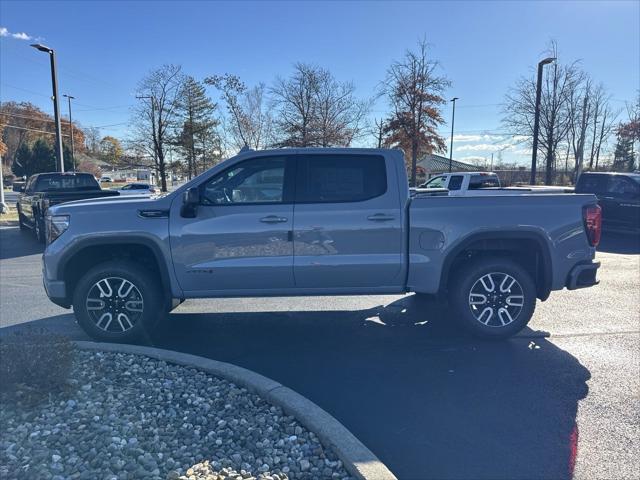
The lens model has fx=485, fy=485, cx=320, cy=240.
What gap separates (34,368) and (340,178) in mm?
3203

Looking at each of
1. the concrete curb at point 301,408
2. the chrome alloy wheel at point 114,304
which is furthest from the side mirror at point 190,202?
the concrete curb at point 301,408

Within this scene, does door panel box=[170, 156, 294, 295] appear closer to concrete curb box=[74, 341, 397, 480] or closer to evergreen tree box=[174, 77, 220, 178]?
concrete curb box=[74, 341, 397, 480]

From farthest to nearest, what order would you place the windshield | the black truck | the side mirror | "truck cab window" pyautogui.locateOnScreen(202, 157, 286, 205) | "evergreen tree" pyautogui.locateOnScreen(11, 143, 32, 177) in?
"evergreen tree" pyautogui.locateOnScreen(11, 143, 32, 177)
the windshield
the black truck
"truck cab window" pyautogui.locateOnScreen(202, 157, 286, 205)
the side mirror

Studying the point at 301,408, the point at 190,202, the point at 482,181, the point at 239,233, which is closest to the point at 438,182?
the point at 482,181

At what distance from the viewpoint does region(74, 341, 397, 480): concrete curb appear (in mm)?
2797

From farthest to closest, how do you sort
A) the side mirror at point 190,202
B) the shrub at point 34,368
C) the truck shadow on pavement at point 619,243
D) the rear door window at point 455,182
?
Answer: the rear door window at point 455,182 → the truck shadow on pavement at point 619,243 → the side mirror at point 190,202 → the shrub at point 34,368

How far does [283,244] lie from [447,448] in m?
2.49

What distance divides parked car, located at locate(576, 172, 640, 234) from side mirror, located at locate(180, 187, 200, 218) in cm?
1279

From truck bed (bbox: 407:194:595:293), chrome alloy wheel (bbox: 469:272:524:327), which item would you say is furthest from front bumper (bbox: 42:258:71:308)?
chrome alloy wheel (bbox: 469:272:524:327)

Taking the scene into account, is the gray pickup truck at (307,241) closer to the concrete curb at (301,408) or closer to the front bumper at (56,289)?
the front bumper at (56,289)

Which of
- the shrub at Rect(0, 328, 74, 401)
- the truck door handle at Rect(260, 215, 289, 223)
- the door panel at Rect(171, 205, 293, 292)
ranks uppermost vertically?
the truck door handle at Rect(260, 215, 289, 223)

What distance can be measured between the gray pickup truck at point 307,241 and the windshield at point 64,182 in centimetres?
1064

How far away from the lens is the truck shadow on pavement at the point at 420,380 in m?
3.18

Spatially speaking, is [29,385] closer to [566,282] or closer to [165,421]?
[165,421]
